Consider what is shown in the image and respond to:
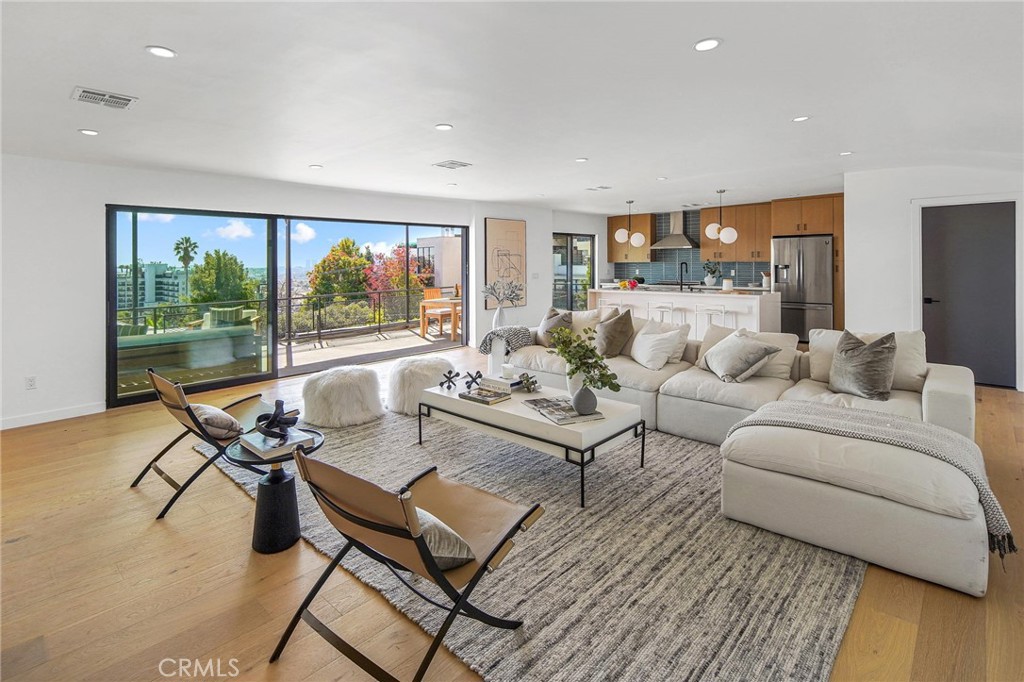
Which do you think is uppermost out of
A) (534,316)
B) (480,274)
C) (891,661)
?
(480,274)

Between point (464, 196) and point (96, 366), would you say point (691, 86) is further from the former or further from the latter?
point (96, 366)

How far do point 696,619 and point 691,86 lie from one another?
2.81 metres

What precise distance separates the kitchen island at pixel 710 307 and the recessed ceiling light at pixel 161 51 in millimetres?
5732

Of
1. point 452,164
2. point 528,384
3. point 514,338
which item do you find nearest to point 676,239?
point 514,338

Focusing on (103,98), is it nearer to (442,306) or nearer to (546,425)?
(546,425)

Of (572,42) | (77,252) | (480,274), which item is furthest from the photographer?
(480,274)

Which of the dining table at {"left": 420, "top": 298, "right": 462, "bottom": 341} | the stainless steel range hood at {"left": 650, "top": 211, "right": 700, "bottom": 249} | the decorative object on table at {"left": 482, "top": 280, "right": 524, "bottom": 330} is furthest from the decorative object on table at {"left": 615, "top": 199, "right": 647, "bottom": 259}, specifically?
the dining table at {"left": 420, "top": 298, "right": 462, "bottom": 341}

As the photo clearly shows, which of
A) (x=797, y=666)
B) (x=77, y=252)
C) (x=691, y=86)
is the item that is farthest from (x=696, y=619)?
(x=77, y=252)

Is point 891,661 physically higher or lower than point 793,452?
lower

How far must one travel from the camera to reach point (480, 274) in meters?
8.91

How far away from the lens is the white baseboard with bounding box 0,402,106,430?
4.76 m

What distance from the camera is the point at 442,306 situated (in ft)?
32.1

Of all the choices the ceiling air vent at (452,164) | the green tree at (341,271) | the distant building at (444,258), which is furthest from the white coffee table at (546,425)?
the distant building at (444,258)

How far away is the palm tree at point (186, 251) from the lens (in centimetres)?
586
